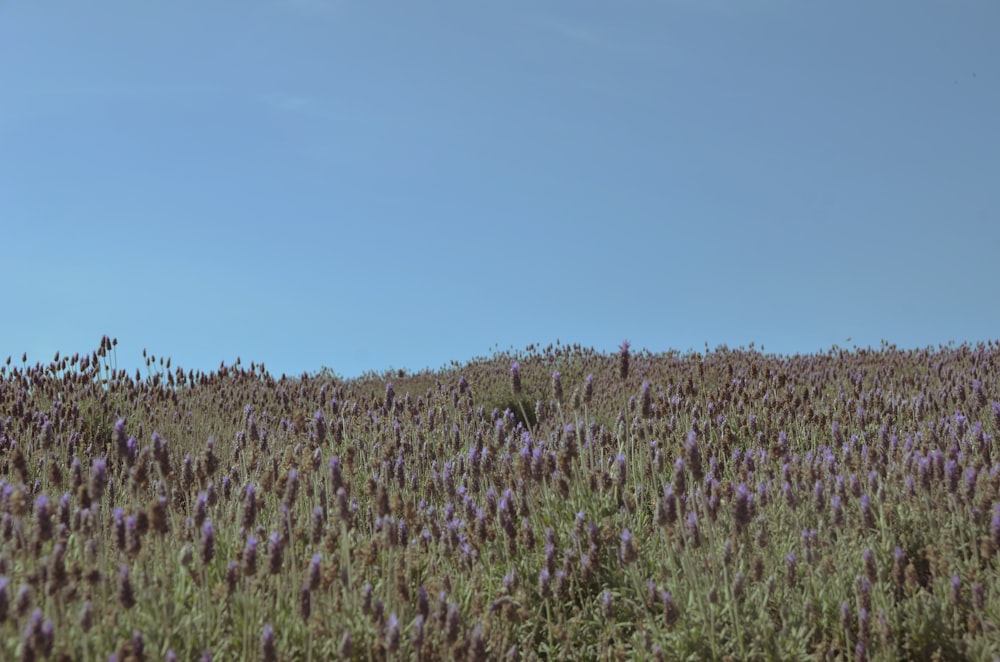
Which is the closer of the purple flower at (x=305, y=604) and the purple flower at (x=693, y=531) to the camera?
the purple flower at (x=305, y=604)

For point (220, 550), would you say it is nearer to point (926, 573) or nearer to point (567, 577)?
point (567, 577)

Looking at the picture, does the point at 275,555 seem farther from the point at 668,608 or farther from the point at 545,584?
the point at 668,608

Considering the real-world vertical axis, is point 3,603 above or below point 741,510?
below

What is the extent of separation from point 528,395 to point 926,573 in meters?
5.74

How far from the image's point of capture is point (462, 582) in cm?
363

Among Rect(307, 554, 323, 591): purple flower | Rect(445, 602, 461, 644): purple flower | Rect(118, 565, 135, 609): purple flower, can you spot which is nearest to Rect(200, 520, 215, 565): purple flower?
Rect(118, 565, 135, 609): purple flower

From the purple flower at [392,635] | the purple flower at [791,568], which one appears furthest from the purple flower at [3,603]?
the purple flower at [791,568]

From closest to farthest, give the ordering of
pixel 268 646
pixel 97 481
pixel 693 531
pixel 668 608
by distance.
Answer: pixel 268 646 < pixel 97 481 < pixel 668 608 < pixel 693 531

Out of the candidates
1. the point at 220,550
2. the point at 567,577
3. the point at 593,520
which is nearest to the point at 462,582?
the point at 567,577

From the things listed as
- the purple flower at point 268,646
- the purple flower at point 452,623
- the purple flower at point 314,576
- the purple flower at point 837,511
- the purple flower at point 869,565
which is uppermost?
the purple flower at point 837,511

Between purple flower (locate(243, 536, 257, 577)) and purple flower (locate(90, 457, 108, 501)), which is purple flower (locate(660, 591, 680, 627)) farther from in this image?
purple flower (locate(90, 457, 108, 501))

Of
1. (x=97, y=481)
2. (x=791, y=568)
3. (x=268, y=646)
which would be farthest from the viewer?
(x=791, y=568)

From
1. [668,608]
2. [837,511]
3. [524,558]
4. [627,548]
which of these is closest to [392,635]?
[627,548]

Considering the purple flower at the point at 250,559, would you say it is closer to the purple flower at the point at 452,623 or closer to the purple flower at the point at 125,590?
the purple flower at the point at 125,590
